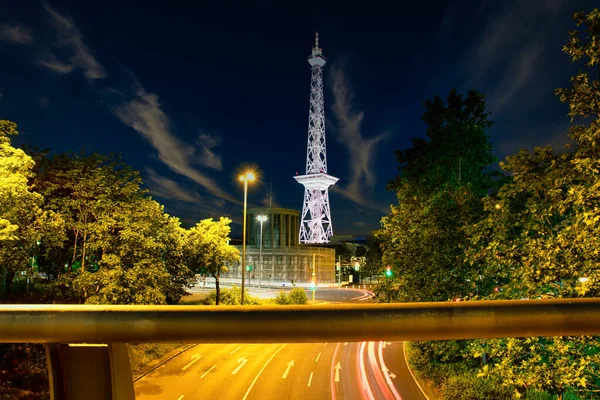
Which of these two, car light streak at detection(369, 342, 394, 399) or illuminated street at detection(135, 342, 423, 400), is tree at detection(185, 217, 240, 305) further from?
car light streak at detection(369, 342, 394, 399)

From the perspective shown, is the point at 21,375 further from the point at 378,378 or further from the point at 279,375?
the point at 378,378

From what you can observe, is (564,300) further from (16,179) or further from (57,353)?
(16,179)

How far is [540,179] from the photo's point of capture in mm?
11266

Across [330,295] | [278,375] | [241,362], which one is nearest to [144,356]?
[241,362]

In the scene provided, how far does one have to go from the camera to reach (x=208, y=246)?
3784 cm

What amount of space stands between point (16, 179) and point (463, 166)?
21.3 meters

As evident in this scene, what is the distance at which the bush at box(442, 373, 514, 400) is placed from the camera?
17.9m

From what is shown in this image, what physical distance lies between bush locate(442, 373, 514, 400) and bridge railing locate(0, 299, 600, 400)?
18.5 metres

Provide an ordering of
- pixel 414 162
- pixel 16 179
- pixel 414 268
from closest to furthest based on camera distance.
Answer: pixel 16 179
pixel 414 268
pixel 414 162

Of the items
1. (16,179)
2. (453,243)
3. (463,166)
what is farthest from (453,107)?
(16,179)

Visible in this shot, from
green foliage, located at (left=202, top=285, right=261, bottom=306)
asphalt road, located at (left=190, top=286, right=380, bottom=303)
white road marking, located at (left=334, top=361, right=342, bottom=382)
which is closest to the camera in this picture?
white road marking, located at (left=334, top=361, right=342, bottom=382)

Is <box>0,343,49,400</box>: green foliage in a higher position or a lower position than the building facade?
lower

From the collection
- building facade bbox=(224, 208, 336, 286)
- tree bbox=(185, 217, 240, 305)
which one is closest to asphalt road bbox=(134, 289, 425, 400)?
tree bbox=(185, 217, 240, 305)

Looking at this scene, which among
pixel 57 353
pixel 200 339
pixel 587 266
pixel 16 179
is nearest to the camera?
pixel 200 339
